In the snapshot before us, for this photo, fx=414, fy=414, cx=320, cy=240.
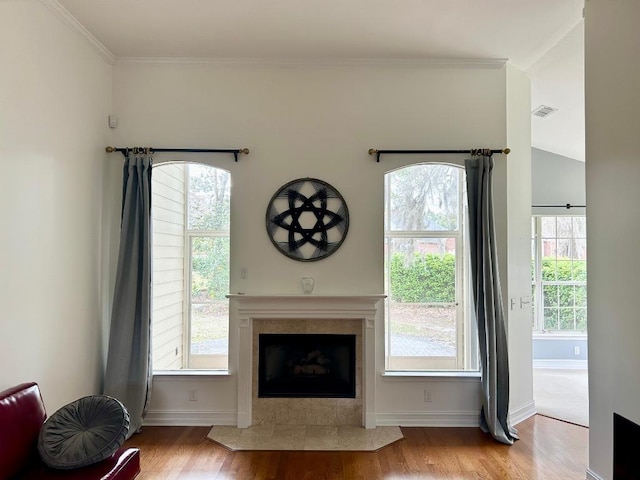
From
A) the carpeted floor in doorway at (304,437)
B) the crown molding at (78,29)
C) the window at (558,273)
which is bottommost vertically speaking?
the carpeted floor in doorway at (304,437)

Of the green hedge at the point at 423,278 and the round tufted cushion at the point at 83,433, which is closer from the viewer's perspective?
the round tufted cushion at the point at 83,433

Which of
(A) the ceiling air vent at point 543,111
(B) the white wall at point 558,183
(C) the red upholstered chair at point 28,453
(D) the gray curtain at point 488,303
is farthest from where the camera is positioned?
(B) the white wall at point 558,183

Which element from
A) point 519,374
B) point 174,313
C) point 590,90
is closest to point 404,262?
point 519,374

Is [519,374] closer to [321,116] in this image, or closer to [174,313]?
[321,116]

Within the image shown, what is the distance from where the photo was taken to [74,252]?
126 inches

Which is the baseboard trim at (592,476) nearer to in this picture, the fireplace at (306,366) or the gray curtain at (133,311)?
the fireplace at (306,366)

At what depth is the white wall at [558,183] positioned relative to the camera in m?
5.78

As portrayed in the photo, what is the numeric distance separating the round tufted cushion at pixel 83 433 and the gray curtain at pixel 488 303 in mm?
2748

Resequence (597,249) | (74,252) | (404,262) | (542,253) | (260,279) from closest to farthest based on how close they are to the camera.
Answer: (597,249) < (74,252) < (260,279) < (404,262) < (542,253)

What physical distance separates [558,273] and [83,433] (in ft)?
19.3

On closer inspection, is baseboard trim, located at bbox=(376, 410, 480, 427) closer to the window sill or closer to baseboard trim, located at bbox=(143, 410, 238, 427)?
the window sill

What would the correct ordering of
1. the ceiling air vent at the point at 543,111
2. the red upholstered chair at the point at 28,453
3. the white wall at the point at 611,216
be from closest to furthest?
1. the red upholstered chair at the point at 28,453
2. the white wall at the point at 611,216
3. the ceiling air vent at the point at 543,111

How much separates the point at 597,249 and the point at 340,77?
2.48 metres

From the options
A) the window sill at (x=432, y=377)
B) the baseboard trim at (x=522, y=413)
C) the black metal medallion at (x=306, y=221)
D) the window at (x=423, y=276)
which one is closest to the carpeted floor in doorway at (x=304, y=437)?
the window sill at (x=432, y=377)
